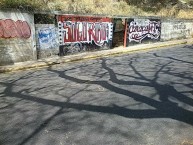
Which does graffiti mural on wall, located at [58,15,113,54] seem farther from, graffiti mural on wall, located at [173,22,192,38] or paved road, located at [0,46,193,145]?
graffiti mural on wall, located at [173,22,192,38]

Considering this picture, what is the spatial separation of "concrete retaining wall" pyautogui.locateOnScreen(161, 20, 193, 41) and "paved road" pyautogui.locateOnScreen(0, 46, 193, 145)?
12.9m

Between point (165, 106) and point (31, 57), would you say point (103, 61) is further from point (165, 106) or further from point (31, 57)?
point (165, 106)

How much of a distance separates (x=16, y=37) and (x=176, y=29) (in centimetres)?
A: 1638

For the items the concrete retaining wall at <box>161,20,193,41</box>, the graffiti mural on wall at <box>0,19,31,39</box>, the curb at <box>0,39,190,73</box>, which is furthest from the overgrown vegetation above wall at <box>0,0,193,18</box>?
the concrete retaining wall at <box>161,20,193,41</box>

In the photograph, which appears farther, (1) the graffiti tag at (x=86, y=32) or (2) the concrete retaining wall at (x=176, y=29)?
(2) the concrete retaining wall at (x=176, y=29)

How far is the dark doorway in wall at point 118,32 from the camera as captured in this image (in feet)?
63.5

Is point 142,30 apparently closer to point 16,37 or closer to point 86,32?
point 86,32

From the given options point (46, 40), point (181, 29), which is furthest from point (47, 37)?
point (181, 29)

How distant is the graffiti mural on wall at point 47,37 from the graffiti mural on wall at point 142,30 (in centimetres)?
650

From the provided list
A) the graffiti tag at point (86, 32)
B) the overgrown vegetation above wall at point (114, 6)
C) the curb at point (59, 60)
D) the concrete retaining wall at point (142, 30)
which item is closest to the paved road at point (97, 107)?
the curb at point (59, 60)

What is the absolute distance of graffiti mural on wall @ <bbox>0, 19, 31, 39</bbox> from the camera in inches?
507

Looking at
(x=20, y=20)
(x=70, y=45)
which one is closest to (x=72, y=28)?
(x=70, y=45)

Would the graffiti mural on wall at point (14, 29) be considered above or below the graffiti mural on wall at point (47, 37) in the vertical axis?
above

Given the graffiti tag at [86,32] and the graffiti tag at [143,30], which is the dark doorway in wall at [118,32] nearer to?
the graffiti tag at [143,30]
